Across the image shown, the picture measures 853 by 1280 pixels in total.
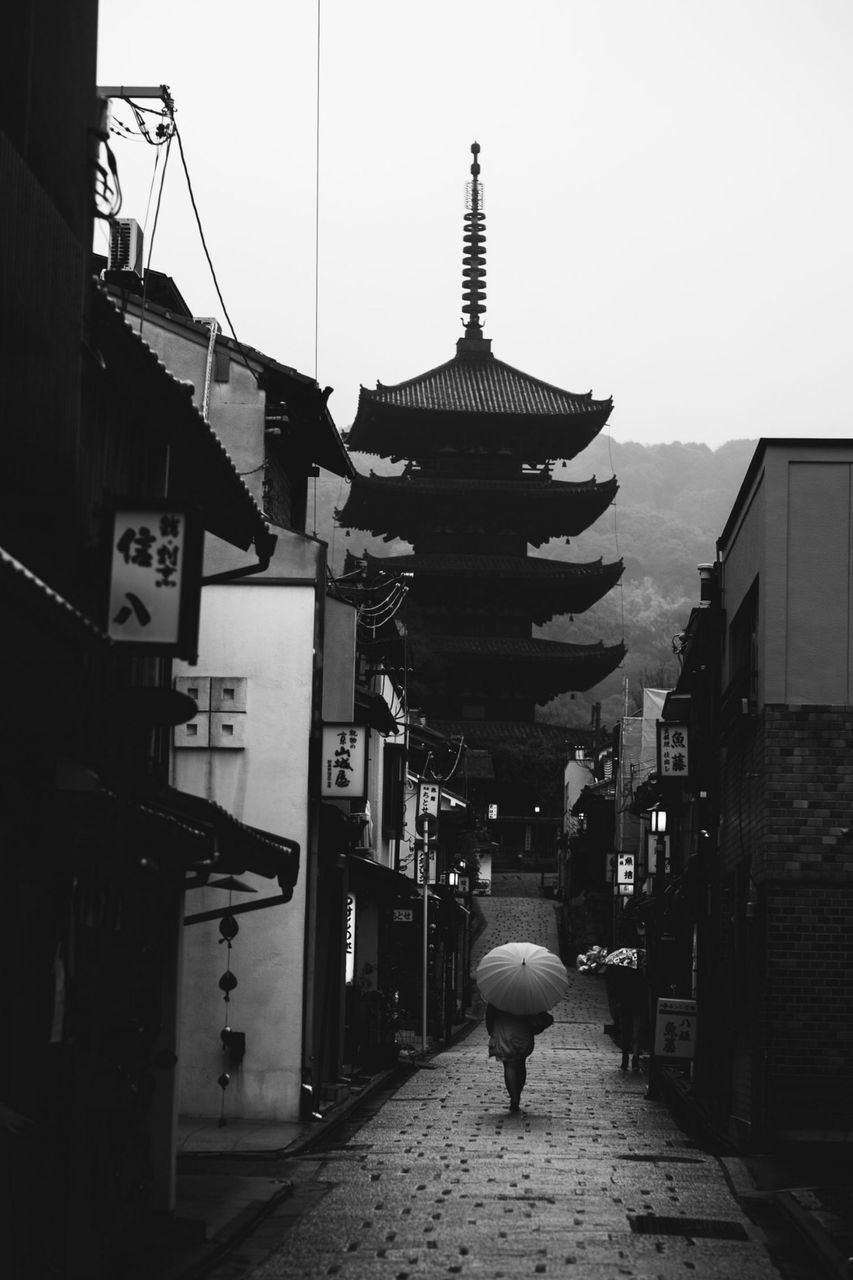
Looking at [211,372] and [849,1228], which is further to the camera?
[211,372]

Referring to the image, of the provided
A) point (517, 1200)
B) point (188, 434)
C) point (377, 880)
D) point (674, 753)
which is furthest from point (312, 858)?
point (377, 880)

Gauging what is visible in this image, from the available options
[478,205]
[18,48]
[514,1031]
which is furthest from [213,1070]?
[478,205]

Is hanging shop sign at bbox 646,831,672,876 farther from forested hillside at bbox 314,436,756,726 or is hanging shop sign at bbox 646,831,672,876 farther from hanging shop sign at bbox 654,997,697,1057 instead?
forested hillside at bbox 314,436,756,726

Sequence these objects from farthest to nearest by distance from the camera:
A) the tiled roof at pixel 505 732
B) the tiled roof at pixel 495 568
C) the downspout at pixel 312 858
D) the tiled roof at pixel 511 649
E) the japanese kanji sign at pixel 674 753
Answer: the tiled roof at pixel 505 732, the tiled roof at pixel 511 649, the tiled roof at pixel 495 568, the japanese kanji sign at pixel 674 753, the downspout at pixel 312 858

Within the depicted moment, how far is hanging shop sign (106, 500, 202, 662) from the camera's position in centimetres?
888

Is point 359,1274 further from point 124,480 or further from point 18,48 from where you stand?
point 18,48

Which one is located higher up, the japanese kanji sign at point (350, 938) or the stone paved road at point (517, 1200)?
the japanese kanji sign at point (350, 938)

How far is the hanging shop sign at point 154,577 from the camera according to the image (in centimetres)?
888

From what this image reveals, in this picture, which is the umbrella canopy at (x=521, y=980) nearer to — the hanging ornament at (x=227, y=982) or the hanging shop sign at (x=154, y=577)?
the hanging ornament at (x=227, y=982)

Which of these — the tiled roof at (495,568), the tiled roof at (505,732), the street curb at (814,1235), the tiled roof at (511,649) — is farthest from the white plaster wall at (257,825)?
the tiled roof at (505,732)

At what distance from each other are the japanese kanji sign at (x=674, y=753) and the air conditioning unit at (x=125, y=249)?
9282 mm

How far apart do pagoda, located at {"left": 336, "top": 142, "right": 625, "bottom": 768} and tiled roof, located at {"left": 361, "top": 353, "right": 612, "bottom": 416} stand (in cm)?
7

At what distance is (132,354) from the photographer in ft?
32.2

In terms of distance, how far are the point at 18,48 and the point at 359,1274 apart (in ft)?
21.9
